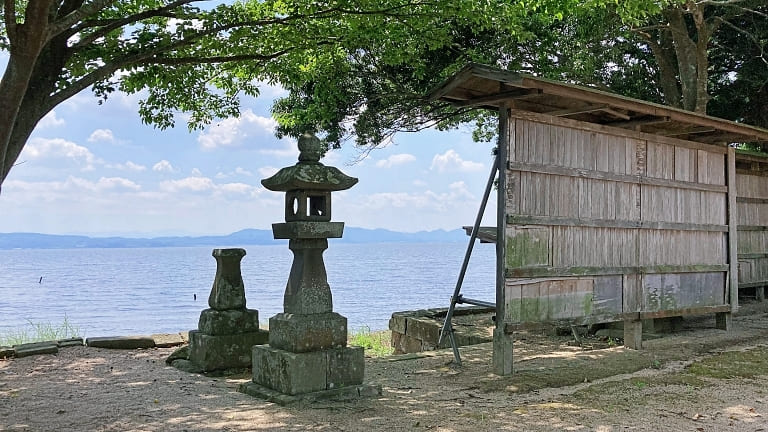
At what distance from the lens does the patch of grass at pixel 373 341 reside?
1075 centimetres

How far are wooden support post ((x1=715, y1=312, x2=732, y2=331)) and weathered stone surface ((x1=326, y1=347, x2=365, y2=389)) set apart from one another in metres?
6.39

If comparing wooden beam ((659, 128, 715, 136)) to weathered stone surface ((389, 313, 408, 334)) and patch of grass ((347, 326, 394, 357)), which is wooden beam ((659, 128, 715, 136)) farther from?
patch of grass ((347, 326, 394, 357))

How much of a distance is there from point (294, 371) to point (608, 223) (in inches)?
169

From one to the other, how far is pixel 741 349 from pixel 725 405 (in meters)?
3.04

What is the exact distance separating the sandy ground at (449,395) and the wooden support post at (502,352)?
141 mm

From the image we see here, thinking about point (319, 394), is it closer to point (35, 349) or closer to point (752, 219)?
point (35, 349)

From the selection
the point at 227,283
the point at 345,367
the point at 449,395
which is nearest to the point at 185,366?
the point at 227,283

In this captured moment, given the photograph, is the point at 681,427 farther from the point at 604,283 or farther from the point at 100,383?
the point at 100,383

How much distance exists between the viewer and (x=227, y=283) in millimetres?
7371

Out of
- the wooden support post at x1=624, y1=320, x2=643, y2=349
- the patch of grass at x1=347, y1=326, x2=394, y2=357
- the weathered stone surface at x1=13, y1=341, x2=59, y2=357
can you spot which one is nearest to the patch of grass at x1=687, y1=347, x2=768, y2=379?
the wooden support post at x1=624, y1=320, x2=643, y2=349

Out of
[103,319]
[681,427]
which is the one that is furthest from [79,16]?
[103,319]

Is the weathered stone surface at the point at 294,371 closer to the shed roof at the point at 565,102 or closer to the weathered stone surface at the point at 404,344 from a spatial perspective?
the shed roof at the point at 565,102

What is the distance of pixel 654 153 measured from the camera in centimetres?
803

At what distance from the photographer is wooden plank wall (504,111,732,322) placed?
6570mm
